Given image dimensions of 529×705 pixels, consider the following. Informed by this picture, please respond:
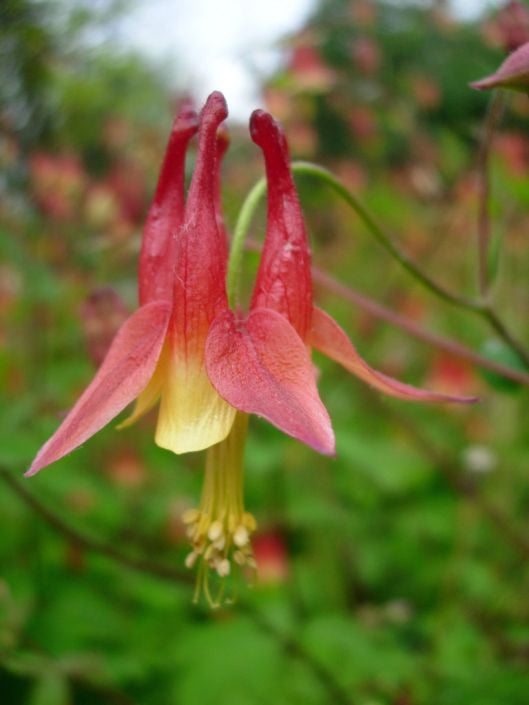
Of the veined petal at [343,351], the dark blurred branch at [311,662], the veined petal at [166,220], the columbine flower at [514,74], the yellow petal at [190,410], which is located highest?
the veined petal at [166,220]

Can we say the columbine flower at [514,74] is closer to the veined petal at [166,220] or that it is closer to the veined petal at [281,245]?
the veined petal at [281,245]

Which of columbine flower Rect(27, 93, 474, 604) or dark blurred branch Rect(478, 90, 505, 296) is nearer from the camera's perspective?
columbine flower Rect(27, 93, 474, 604)

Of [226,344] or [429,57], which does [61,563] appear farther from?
[429,57]

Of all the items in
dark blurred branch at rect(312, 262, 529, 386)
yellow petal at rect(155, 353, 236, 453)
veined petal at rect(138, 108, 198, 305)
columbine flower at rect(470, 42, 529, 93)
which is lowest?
dark blurred branch at rect(312, 262, 529, 386)

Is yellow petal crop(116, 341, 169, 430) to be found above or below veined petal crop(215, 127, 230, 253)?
below

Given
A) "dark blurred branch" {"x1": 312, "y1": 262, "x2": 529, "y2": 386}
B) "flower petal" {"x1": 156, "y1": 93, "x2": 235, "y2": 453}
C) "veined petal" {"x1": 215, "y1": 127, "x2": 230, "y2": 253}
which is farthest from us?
"dark blurred branch" {"x1": 312, "y1": 262, "x2": 529, "y2": 386}

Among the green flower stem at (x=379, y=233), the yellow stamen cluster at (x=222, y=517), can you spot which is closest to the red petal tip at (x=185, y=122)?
the green flower stem at (x=379, y=233)

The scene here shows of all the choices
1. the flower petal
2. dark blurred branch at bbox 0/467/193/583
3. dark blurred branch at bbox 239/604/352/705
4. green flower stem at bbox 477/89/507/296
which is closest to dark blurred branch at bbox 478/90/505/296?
green flower stem at bbox 477/89/507/296

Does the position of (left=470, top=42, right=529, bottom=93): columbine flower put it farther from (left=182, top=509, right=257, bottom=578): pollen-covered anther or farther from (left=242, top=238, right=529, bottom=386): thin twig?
(left=182, top=509, right=257, bottom=578): pollen-covered anther
